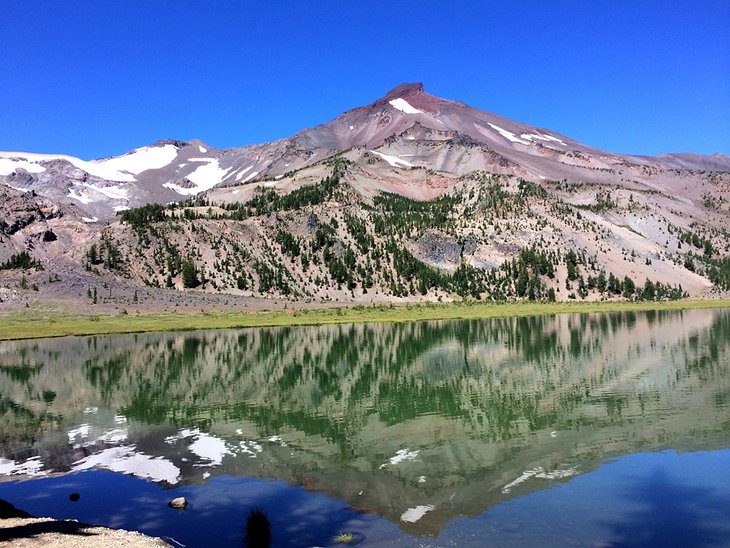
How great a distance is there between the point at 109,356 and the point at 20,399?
56.8 ft

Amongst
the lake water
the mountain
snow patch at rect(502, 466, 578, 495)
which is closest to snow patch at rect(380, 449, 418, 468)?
the lake water

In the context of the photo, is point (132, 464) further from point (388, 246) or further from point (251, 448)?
point (388, 246)

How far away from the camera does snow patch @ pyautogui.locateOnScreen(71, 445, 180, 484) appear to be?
63.9ft

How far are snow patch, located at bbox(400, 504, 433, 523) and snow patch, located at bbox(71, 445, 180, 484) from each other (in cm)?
767

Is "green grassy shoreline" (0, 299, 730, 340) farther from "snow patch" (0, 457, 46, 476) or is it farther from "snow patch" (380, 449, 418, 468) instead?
"snow patch" (380, 449, 418, 468)

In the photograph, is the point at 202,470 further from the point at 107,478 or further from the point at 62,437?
the point at 62,437

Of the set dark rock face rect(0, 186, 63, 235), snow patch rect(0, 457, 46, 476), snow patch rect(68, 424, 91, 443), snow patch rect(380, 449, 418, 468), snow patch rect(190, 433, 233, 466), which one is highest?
dark rock face rect(0, 186, 63, 235)

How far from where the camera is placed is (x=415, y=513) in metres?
15.2

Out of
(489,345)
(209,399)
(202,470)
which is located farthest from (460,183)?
(202,470)

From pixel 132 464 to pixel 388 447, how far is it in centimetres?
884

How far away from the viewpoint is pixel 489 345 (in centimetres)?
5406

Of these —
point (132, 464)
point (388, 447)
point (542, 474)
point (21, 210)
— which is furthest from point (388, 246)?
point (542, 474)

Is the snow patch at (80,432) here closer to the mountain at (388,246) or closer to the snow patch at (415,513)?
the snow patch at (415,513)

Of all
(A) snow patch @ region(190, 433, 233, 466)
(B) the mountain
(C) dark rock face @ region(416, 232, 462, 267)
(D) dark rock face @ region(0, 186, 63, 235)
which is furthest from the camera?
(C) dark rock face @ region(416, 232, 462, 267)
